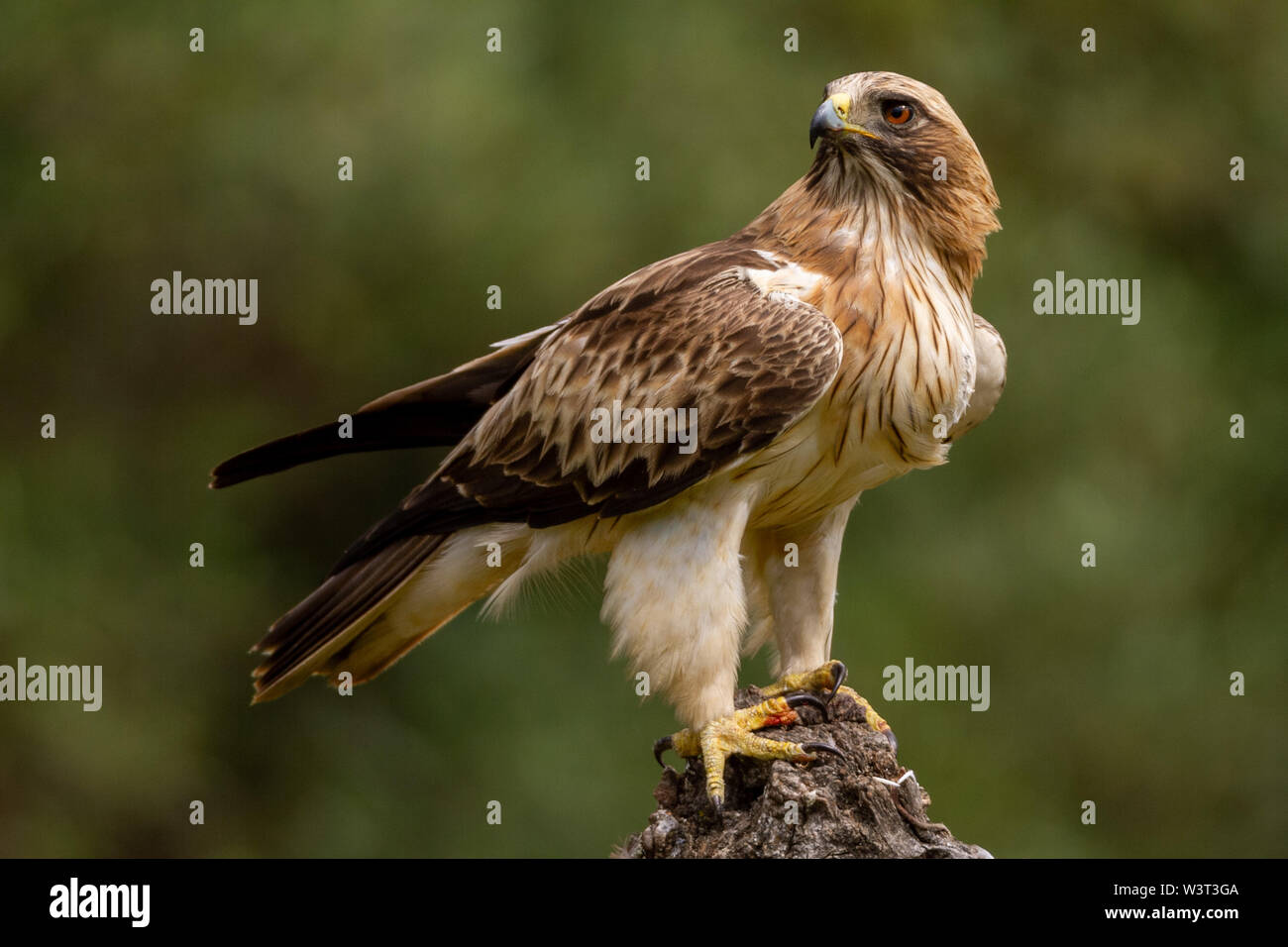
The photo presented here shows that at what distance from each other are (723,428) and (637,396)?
308 millimetres

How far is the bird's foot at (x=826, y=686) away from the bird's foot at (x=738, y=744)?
197 millimetres

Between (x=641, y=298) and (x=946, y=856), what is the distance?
1.69m

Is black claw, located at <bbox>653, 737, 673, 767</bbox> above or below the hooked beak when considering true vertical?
below

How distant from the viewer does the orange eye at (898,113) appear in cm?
446

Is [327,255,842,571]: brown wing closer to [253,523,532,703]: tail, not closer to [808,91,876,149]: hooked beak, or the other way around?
[253,523,532,703]: tail

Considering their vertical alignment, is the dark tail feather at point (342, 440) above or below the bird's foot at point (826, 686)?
above

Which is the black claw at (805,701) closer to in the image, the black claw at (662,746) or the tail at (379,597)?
the black claw at (662,746)

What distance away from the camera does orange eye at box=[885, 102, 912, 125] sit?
446 centimetres

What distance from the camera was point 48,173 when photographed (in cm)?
898

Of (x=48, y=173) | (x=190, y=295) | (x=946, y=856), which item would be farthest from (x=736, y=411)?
(x=48, y=173)
